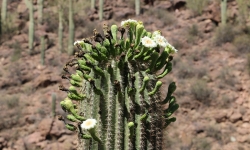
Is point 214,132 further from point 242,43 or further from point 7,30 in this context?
point 7,30

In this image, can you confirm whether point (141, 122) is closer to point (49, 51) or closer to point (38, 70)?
point (38, 70)

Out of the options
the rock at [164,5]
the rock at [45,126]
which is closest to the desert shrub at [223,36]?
the rock at [164,5]

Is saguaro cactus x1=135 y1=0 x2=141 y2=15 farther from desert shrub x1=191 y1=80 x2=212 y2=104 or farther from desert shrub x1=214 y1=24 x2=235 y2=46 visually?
desert shrub x1=191 y1=80 x2=212 y2=104

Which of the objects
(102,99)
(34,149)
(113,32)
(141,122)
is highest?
(113,32)

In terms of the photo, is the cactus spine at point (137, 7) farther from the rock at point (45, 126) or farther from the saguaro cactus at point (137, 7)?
the rock at point (45, 126)

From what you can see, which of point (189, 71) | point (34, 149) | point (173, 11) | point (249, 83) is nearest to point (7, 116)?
point (34, 149)

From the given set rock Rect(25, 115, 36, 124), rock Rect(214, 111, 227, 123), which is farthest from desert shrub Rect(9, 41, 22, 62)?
rock Rect(214, 111, 227, 123)
